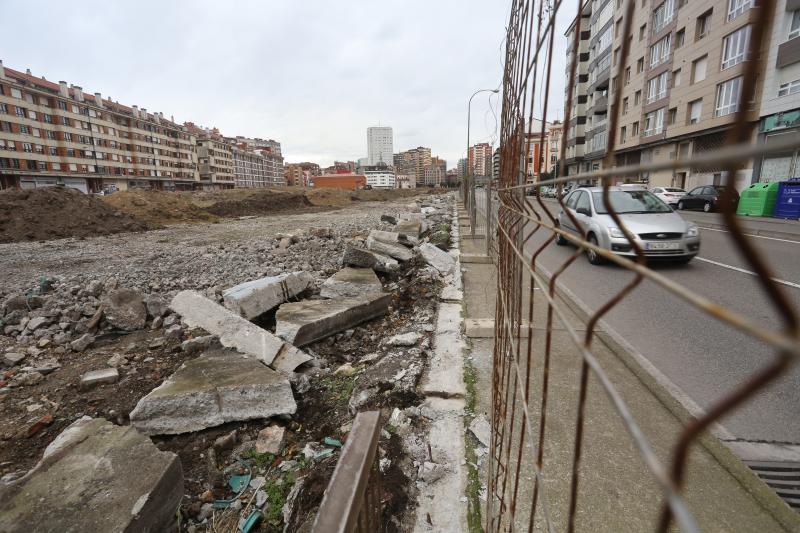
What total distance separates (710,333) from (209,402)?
4901mm

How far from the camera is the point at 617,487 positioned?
2.13 m

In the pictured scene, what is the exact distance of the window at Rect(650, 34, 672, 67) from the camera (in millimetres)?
22423

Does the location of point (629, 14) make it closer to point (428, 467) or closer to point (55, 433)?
point (428, 467)

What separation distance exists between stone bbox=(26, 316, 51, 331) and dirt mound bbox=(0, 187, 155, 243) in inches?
462

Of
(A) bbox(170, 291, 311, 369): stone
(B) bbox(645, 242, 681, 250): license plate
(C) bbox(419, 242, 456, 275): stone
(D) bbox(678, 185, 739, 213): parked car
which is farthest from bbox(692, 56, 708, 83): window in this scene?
(A) bbox(170, 291, 311, 369): stone

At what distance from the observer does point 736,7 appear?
19.1 metres

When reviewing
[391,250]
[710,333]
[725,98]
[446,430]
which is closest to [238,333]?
[446,430]

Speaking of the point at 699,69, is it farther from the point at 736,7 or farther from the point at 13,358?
the point at 13,358

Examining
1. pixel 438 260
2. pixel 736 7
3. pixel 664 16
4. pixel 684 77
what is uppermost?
pixel 664 16

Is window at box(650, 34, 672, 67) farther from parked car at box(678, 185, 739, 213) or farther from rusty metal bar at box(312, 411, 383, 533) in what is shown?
rusty metal bar at box(312, 411, 383, 533)

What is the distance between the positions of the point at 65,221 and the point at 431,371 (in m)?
17.5

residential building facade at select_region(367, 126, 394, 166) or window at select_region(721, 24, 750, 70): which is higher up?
residential building facade at select_region(367, 126, 394, 166)

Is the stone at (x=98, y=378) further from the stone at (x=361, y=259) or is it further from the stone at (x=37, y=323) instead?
the stone at (x=361, y=259)

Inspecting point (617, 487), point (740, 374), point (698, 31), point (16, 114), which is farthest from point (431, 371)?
point (16, 114)
